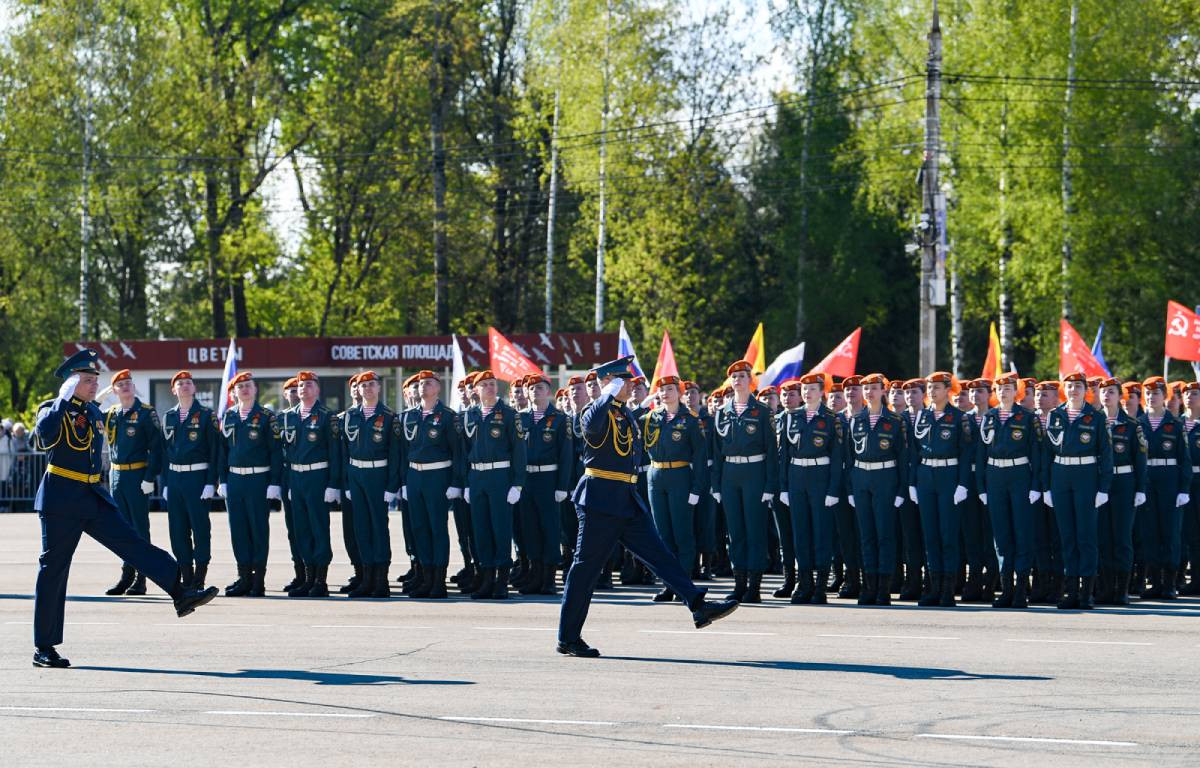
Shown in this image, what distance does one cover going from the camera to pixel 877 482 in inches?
547

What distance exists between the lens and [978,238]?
39375 millimetres

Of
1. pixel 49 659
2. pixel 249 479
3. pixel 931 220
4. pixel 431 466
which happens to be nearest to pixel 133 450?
pixel 249 479

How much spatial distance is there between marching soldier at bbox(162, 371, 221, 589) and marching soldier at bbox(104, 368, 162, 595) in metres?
0.15

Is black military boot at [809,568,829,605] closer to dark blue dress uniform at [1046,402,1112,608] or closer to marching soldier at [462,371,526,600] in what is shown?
dark blue dress uniform at [1046,402,1112,608]

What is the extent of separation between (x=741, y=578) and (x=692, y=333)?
3104 cm

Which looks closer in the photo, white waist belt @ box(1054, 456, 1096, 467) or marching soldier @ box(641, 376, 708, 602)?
white waist belt @ box(1054, 456, 1096, 467)

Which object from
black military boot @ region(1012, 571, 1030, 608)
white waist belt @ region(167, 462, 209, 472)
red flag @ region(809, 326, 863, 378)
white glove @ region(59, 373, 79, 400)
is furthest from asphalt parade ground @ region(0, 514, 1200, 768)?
red flag @ region(809, 326, 863, 378)

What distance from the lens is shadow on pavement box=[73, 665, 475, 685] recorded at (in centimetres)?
970

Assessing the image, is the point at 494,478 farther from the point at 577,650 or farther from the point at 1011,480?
the point at 1011,480

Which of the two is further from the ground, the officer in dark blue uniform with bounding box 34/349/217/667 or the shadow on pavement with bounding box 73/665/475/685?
the officer in dark blue uniform with bounding box 34/349/217/667

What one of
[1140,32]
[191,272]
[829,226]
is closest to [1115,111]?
[1140,32]

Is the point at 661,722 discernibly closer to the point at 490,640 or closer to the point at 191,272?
the point at 490,640

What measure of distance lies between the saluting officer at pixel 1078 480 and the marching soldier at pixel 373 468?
18.2ft

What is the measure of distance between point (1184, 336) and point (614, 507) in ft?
38.0
